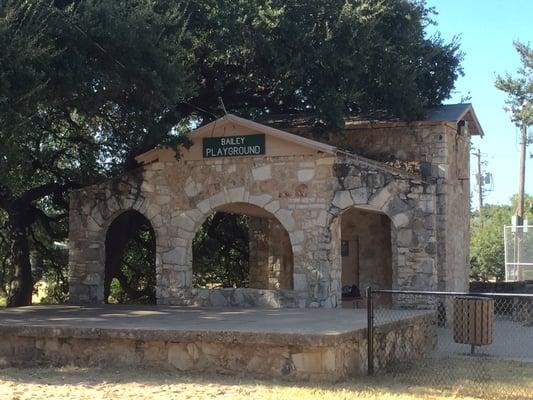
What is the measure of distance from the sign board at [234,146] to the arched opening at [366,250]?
4.32 metres

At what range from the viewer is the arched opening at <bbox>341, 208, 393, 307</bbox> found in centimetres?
1750

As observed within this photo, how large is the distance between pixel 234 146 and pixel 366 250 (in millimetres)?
5321

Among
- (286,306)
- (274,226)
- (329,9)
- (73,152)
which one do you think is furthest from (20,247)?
(329,9)

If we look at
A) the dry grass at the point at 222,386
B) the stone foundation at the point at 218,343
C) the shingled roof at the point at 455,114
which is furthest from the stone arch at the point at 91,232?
the shingled roof at the point at 455,114

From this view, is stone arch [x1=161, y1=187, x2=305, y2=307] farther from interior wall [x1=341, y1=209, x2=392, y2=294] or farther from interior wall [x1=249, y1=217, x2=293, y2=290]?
interior wall [x1=341, y1=209, x2=392, y2=294]

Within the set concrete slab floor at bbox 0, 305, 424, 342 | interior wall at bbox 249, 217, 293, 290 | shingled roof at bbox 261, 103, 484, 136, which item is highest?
shingled roof at bbox 261, 103, 484, 136

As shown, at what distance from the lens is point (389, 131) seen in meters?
16.5

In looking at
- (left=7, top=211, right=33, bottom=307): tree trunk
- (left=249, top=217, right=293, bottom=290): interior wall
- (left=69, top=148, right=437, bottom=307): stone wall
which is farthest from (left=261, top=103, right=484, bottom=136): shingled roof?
(left=7, top=211, right=33, bottom=307): tree trunk

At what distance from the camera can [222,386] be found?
8430 millimetres

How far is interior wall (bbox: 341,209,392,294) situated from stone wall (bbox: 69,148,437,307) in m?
3.29

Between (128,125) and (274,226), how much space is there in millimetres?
4959

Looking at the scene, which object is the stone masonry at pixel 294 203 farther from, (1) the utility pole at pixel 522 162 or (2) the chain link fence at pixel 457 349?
(1) the utility pole at pixel 522 162

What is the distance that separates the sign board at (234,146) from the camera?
1391 cm

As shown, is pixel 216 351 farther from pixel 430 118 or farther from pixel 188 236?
pixel 430 118
